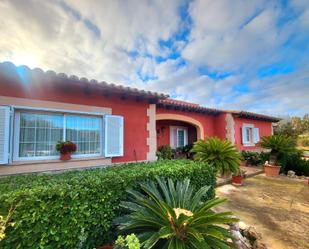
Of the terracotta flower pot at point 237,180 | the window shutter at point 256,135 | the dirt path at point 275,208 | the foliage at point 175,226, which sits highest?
the window shutter at point 256,135

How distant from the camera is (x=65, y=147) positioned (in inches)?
176

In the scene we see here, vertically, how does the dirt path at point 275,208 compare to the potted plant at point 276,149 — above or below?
below

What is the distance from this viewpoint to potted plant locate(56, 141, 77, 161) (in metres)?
4.45

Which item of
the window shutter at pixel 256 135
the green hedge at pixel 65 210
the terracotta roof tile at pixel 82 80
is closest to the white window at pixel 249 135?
the window shutter at pixel 256 135

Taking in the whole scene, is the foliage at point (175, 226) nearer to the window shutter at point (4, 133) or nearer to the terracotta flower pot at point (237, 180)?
the window shutter at point (4, 133)

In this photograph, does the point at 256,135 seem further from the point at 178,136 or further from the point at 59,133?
the point at 59,133

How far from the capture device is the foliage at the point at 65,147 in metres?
4.45

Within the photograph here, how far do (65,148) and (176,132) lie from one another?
867 centimetres

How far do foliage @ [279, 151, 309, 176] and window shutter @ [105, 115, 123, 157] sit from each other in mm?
9822

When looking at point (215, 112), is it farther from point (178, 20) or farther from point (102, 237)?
point (102, 237)

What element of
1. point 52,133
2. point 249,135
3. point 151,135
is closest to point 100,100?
point 52,133

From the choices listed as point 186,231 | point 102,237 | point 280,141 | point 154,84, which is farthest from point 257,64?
point 102,237

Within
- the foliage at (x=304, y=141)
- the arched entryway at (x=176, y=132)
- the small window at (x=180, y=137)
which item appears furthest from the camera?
the foliage at (x=304, y=141)

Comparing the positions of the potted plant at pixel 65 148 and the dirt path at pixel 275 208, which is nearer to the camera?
the dirt path at pixel 275 208
